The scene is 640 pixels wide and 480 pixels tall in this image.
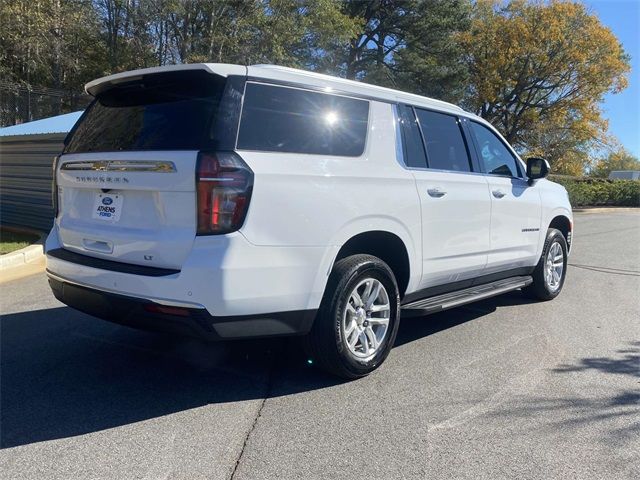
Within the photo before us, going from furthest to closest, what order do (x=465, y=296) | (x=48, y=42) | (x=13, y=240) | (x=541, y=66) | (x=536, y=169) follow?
1. (x=541, y=66)
2. (x=48, y=42)
3. (x=13, y=240)
4. (x=536, y=169)
5. (x=465, y=296)

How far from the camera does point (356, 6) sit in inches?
1039

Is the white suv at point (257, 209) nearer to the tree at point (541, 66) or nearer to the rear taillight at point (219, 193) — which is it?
the rear taillight at point (219, 193)

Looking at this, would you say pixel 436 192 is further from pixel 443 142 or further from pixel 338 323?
pixel 338 323

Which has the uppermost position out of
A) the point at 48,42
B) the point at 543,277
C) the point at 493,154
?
the point at 48,42

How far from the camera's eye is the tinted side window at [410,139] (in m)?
4.45

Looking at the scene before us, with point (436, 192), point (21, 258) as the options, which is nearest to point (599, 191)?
point (436, 192)

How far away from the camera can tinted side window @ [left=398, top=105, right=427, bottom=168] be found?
4445 millimetres

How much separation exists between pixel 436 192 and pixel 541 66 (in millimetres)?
25140

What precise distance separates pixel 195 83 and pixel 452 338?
3176 mm

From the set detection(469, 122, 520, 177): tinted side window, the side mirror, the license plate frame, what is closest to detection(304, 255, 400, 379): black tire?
the license plate frame

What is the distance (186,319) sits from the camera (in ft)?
10.6

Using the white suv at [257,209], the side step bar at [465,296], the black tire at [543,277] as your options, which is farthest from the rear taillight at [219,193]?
the black tire at [543,277]

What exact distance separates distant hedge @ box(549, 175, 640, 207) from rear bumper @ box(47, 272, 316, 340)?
27.6 metres

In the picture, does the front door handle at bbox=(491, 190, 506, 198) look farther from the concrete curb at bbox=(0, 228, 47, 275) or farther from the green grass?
the green grass
